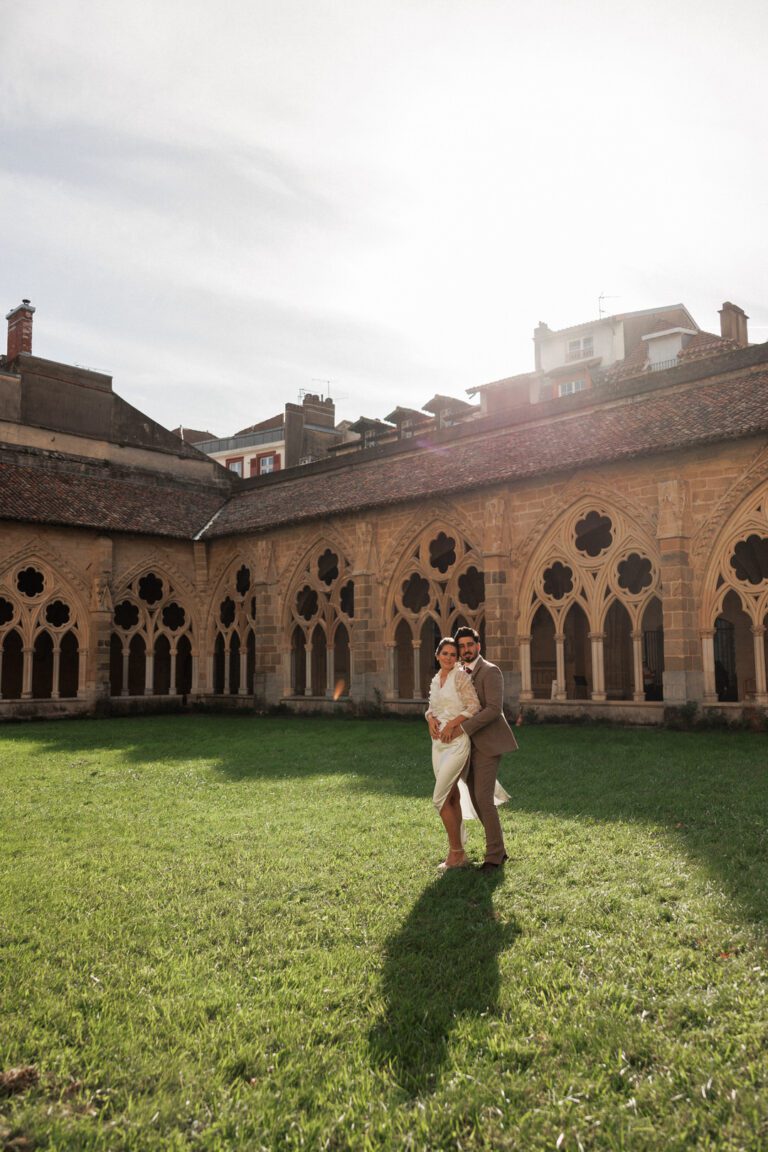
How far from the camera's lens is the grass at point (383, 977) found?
2.78m

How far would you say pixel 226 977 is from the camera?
3.90 metres

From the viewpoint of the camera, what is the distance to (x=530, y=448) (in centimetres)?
1719

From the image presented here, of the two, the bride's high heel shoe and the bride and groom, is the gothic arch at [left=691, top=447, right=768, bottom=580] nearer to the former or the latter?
the bride and groom

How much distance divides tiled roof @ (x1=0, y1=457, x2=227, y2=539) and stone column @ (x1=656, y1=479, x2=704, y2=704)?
13396mm

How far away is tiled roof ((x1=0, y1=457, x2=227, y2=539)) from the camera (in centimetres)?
2016

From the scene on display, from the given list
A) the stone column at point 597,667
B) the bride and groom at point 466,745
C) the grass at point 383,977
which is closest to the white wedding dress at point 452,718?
the bride and groom at point 466,745

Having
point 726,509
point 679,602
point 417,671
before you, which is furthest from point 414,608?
point 726,509

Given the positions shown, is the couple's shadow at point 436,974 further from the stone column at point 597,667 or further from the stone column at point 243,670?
the stone column at point 243,670

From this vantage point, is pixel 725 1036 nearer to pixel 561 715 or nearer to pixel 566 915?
pixel 566 915

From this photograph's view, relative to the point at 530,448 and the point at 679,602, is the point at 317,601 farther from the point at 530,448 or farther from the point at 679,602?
the point at 679,602

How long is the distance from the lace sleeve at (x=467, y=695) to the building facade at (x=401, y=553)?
916 centimetres

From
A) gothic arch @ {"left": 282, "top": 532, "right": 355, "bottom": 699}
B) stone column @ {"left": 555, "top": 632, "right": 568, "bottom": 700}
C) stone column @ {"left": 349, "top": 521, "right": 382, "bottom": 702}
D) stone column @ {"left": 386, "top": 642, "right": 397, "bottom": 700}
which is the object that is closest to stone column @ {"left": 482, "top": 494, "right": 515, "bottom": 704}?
stone column @ {"left": 555, "top": 632, "right": 568, "bottom": 700}

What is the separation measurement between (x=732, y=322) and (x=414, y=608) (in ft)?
59.1

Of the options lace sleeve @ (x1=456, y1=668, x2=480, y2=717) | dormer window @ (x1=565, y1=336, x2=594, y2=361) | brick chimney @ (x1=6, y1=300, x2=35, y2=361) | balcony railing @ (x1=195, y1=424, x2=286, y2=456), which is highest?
dormer window @ (x1=565, y1=336, x2=594, y2=361)
